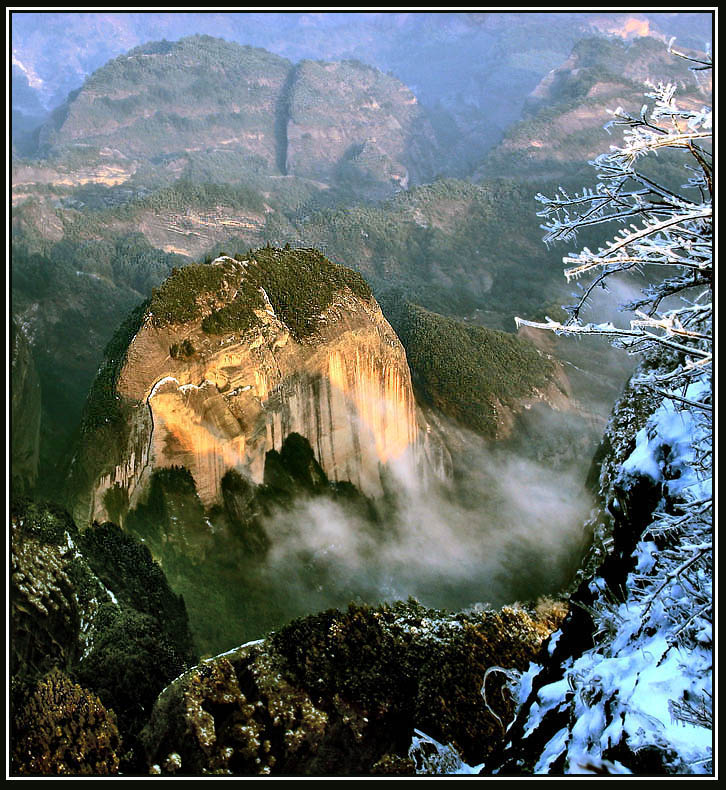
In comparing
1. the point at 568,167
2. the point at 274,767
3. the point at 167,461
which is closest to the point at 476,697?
the point at 274,767

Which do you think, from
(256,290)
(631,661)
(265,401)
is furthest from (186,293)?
(631,661)

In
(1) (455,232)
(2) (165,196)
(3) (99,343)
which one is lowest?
(3) (99,343)

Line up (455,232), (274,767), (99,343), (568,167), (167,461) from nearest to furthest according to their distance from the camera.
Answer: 1. (274,767)
2. (167,461)
3. (99,343)
4. (455,232)
5. (568,167)

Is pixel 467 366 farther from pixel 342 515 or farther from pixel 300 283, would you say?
pixel 342 515

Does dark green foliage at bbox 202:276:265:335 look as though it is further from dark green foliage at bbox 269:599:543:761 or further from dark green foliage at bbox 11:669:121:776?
dark green foliage at bbox 11:669:121:776

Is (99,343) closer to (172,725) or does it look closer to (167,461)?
(167,461)

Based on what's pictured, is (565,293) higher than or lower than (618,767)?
higher

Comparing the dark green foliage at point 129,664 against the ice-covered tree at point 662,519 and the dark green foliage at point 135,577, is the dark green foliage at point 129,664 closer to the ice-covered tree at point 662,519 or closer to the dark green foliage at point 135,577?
the dark green foliage at point 135,577

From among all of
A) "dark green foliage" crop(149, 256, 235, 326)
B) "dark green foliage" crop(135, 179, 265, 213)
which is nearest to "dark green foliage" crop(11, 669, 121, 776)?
"dark green foliage" crop(149, 256, 235, 326)
